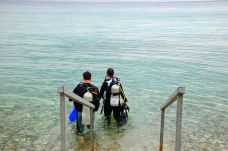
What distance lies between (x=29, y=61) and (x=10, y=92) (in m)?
10.8

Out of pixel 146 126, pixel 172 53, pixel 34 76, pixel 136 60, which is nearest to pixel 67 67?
pixel 34 76

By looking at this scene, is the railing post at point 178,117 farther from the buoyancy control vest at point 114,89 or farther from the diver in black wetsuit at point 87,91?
the buoyancy control vest at point 114,89

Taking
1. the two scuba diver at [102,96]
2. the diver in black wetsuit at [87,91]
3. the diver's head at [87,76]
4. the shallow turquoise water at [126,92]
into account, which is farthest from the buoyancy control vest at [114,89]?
the shallow turquoise water at [126,92]

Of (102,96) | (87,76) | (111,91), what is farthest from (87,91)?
(102,96)

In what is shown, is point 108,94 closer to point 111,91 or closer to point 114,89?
point 111,91

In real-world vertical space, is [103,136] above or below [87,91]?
below

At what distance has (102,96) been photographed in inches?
402

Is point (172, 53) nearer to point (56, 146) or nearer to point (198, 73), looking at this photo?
point (198, 73)

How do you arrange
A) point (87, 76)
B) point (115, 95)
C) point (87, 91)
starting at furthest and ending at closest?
1. point (115, 95)
2. point (87, 76)
3. point (87, 91)

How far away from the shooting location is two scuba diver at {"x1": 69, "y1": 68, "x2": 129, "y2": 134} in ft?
29.6

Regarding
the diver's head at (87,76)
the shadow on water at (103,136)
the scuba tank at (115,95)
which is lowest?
the shadow on water at (103,136)

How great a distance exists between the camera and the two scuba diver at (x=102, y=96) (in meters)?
9.03

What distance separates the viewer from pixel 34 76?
21.6 m

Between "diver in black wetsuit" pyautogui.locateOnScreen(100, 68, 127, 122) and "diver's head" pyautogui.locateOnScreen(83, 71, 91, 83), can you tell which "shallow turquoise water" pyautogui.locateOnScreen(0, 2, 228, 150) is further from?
"diver's head" pyautogui.locateOnScreen(83, 71, 91, 83)
